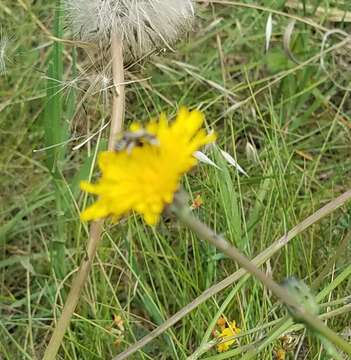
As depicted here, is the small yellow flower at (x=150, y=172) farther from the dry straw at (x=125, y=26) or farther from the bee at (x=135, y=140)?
the dry straw at (x=125, y=26)

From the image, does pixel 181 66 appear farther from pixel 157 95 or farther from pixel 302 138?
pixel 302 138

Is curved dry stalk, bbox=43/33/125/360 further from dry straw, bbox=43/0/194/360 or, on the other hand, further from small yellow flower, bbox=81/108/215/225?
small yellow flower, bbox=81/108/215/225

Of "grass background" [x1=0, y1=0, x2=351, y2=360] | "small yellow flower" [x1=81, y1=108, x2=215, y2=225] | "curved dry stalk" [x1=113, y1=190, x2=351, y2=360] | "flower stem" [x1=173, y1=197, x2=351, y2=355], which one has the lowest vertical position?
"grass background" [x1=0, y1=0, x2=351, y2=360]

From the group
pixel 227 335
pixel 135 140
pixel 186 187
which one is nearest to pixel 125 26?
pixel 186 187

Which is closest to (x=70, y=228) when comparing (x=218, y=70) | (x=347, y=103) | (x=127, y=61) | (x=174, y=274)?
(x=174, y=274)

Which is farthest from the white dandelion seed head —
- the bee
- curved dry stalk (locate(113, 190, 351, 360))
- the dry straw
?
the bee

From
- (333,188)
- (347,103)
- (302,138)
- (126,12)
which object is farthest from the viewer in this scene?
(347,103)

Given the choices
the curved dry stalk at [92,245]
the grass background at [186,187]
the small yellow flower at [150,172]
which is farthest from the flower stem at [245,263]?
the curved dry stalk at [92,245]
